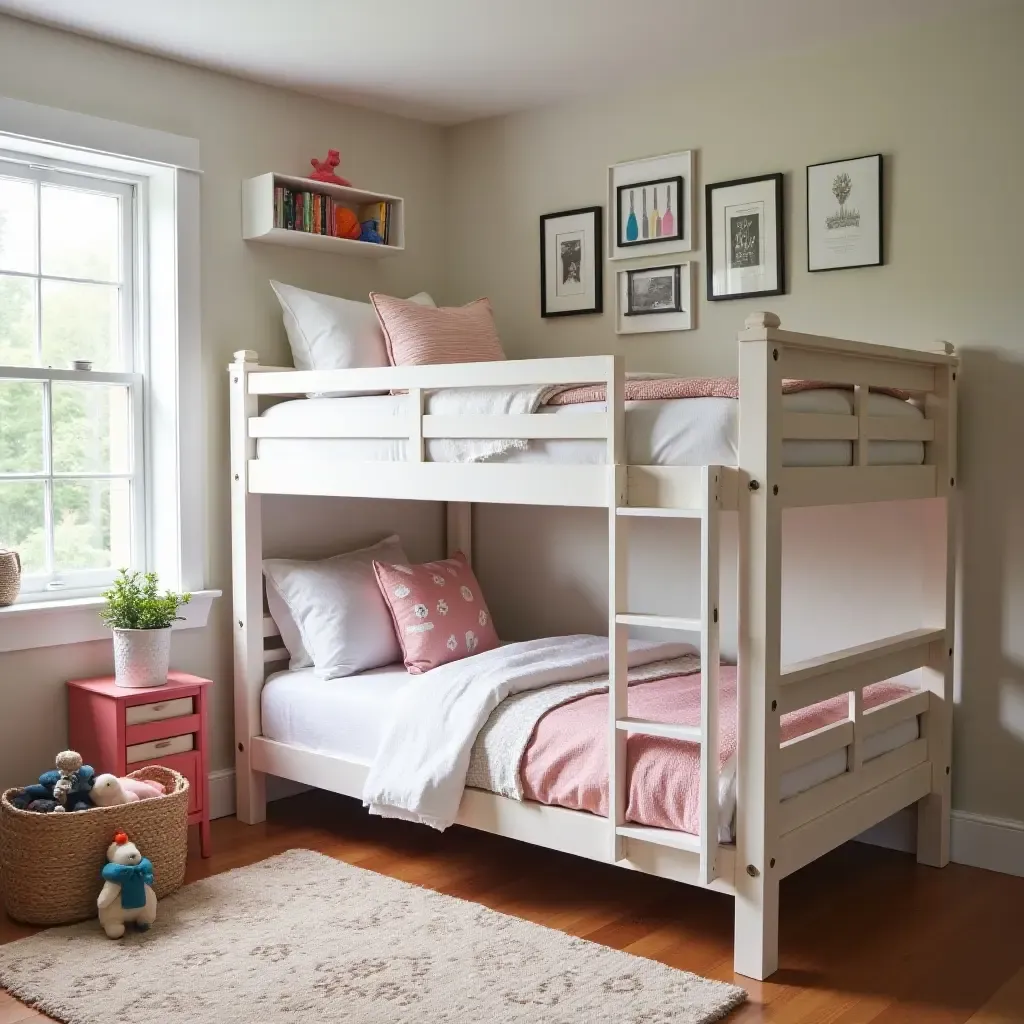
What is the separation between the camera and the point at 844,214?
11.0 feet

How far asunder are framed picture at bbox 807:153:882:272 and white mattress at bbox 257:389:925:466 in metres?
0.53

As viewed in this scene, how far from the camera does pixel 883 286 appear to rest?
3.33 meters

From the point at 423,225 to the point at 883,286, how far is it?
174 cm

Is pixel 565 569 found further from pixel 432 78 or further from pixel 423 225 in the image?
pixel 432 78

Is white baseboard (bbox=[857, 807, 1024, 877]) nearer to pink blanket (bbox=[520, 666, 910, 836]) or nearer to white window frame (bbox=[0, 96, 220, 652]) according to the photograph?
pink blanket (bbox=[520, 666, 910, 836])

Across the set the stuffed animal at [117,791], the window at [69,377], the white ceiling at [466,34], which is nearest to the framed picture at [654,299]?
the white ceiling at [466,34]

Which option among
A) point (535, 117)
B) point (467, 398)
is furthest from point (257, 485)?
point (535, 117)

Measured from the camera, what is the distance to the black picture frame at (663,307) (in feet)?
12.2

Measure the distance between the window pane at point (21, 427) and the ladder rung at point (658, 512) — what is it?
1.80 m

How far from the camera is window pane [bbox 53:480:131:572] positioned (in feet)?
11.3

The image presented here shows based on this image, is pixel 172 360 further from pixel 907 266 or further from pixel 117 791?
pixel 907 266

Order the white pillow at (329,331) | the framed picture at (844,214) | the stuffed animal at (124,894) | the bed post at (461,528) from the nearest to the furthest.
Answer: the stuffed animal at (124,894) → the framed picture at (844,214) → the white pillow at (329,331) → the bed post at (461,528)

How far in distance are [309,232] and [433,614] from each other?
1.28 metres

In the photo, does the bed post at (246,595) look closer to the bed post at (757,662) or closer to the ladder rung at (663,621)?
the ladder rung at (663,621)
